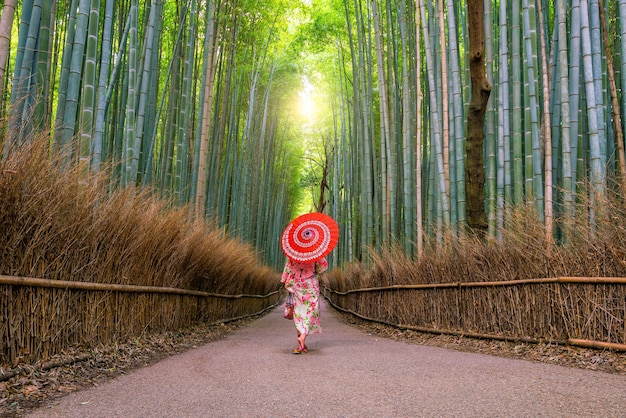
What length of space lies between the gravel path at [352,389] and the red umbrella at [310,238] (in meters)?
0.93

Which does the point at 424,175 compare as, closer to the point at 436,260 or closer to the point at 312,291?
the point at 436,260

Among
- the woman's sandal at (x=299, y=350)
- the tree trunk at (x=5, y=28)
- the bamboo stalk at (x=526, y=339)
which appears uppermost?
the tree trunk at (x=5, y=28)

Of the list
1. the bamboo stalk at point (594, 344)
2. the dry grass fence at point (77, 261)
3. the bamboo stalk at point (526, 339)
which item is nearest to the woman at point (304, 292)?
the dry grass fence at point (77, 261)

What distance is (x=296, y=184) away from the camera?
21.7 meters

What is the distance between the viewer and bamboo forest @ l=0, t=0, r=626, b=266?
3.47 m

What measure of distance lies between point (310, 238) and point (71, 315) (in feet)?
6.41

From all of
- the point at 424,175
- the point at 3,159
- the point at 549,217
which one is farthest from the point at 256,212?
the point at 3,159

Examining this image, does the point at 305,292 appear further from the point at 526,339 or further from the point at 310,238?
the point at 526,339

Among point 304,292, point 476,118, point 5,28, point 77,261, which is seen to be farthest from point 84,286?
point 476,118

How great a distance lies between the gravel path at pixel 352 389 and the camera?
1.98m

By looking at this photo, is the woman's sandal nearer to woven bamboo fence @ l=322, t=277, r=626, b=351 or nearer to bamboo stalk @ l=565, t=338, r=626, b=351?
woven bamboo fence @ l=322, t=277, r=626, b=351

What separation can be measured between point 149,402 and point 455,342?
9.04ft

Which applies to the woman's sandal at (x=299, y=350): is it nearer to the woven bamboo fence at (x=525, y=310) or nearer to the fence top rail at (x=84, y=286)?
the fence top rail at (x=84, y=286)

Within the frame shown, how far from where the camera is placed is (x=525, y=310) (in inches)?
144
